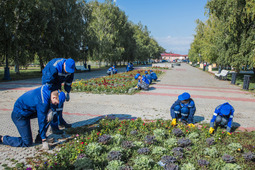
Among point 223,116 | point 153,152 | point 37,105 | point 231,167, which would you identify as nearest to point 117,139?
point 153,152

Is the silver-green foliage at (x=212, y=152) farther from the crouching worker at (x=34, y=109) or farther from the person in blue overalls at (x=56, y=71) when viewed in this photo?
the person in blue overalls at (x=56, y=71)

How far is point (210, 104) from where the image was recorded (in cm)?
848

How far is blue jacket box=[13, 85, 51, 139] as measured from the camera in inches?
144

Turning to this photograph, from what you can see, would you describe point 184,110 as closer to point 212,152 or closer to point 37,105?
point 212,152

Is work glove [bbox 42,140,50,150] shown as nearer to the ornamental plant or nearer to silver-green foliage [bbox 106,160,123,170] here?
silver-green foliage [bbox 106,160,123,170]

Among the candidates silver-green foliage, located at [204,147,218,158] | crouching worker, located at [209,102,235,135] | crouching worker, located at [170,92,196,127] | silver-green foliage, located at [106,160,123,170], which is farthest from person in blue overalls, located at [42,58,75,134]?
crouching worker, located at [209,102,235,135]

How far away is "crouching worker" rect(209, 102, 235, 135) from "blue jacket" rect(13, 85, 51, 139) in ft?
13.0

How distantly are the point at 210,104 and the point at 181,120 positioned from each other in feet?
12.2

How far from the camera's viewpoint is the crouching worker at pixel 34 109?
3.67 meters

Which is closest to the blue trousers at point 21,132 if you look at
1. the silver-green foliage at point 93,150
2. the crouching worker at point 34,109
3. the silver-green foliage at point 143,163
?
the crouching worker at point 34,109

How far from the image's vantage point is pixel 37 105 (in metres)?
3.68

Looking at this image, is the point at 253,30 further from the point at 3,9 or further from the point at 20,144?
the point at 3,9

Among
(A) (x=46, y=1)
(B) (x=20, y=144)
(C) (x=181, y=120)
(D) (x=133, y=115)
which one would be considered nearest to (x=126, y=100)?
(D) (x=133, y=115)

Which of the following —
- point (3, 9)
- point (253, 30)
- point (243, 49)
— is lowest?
point (243, 49)
